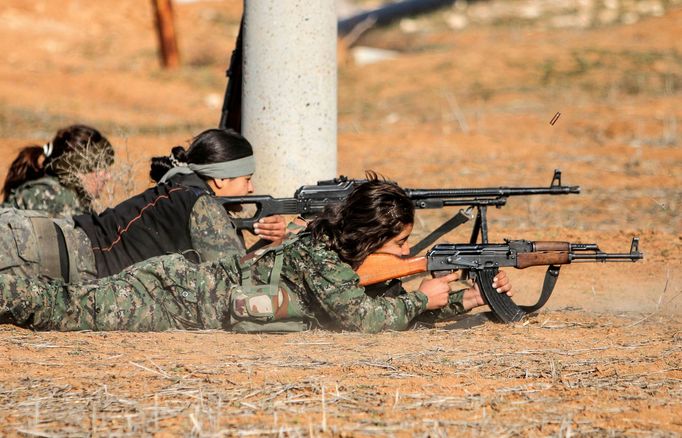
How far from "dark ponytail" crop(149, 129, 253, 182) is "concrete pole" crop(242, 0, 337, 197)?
1.20 m

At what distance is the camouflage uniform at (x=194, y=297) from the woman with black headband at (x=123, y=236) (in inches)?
7.9

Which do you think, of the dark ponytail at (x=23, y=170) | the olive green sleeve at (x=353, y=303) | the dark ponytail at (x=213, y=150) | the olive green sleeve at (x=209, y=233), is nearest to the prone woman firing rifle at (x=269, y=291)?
the olive green sleeve at (x=353, y=303)

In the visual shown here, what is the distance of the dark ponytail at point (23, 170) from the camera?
777 cm

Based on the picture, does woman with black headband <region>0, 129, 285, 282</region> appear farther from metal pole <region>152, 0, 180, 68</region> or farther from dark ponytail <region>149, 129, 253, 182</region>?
metal pole <region>152, 0, 180, 68</region>

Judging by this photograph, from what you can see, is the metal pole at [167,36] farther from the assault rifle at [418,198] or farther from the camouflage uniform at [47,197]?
the assault rifle at [418,198]

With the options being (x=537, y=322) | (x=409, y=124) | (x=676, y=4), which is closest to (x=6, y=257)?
(x=537, y=322)

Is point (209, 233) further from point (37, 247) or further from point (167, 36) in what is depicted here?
point (167, 36)

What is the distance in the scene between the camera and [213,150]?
261 inches

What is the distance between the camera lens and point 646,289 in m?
7.29

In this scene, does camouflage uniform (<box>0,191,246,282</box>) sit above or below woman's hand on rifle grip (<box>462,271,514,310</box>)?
above

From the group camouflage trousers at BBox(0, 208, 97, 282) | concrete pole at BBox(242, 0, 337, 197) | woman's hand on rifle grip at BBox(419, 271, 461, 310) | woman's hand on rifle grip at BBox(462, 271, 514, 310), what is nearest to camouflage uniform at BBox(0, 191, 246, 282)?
camouflage trousers at BBox(0, 208, 97, 282)

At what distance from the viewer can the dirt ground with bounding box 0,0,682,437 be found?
4.26m

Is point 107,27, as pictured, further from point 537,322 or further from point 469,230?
point 537,322

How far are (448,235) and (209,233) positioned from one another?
283 cm
